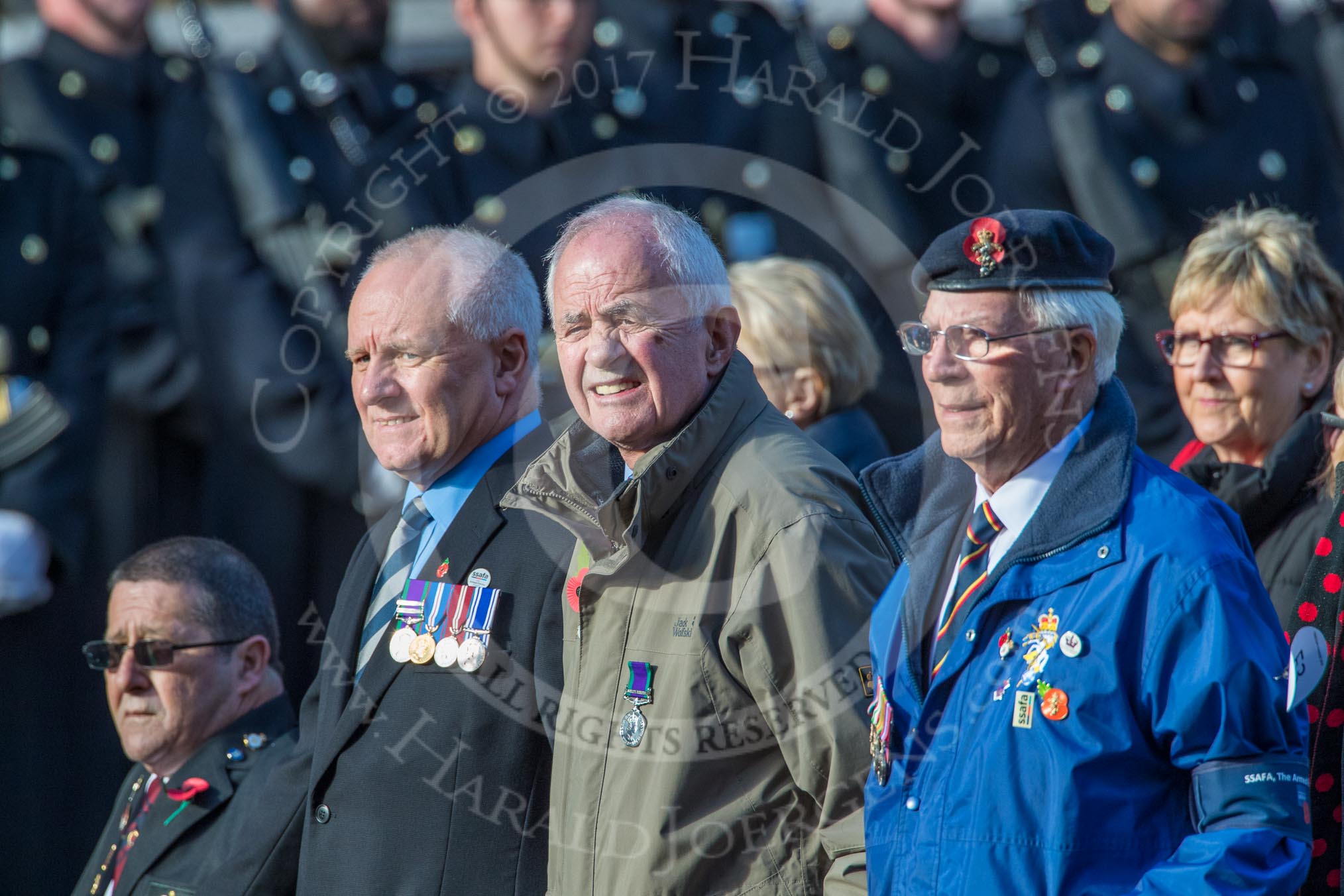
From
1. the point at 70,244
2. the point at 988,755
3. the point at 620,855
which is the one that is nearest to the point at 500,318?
the point at 620,855

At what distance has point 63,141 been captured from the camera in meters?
5.07

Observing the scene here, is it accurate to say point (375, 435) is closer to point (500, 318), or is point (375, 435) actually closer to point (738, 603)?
point (500, 318)

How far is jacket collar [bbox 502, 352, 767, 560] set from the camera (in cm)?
259

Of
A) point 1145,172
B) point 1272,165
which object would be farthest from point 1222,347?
point 1272,165

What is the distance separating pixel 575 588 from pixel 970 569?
694mm

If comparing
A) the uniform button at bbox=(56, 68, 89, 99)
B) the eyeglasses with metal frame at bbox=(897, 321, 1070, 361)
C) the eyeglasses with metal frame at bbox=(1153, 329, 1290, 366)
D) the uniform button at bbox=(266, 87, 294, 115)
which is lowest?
the eyeglasses with metal frame at bbox=(1153, 329, 1290, 366)

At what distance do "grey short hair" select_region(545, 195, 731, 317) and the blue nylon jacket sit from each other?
0.76 m

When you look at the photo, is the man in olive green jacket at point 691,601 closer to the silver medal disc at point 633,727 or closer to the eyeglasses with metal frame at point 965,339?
the silver medal disc at point 633,727

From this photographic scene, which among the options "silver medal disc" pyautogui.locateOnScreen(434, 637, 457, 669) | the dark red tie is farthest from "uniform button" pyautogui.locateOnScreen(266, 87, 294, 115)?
"silver medal disc" pyautogui.locateOnScreen(434, 637, 457, 669)

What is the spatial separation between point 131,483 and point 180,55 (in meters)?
1.38

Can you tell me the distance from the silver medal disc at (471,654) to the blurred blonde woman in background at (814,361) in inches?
43.6

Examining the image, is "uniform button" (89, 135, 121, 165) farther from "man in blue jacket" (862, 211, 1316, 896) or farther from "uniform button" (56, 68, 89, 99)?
"man in blue jacket" (862, 211, 1316, 896)

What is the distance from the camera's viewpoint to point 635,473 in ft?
8.59

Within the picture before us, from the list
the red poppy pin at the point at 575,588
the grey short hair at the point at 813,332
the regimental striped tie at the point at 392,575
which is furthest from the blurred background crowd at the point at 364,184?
the red poppy pin at the point at 575,588
